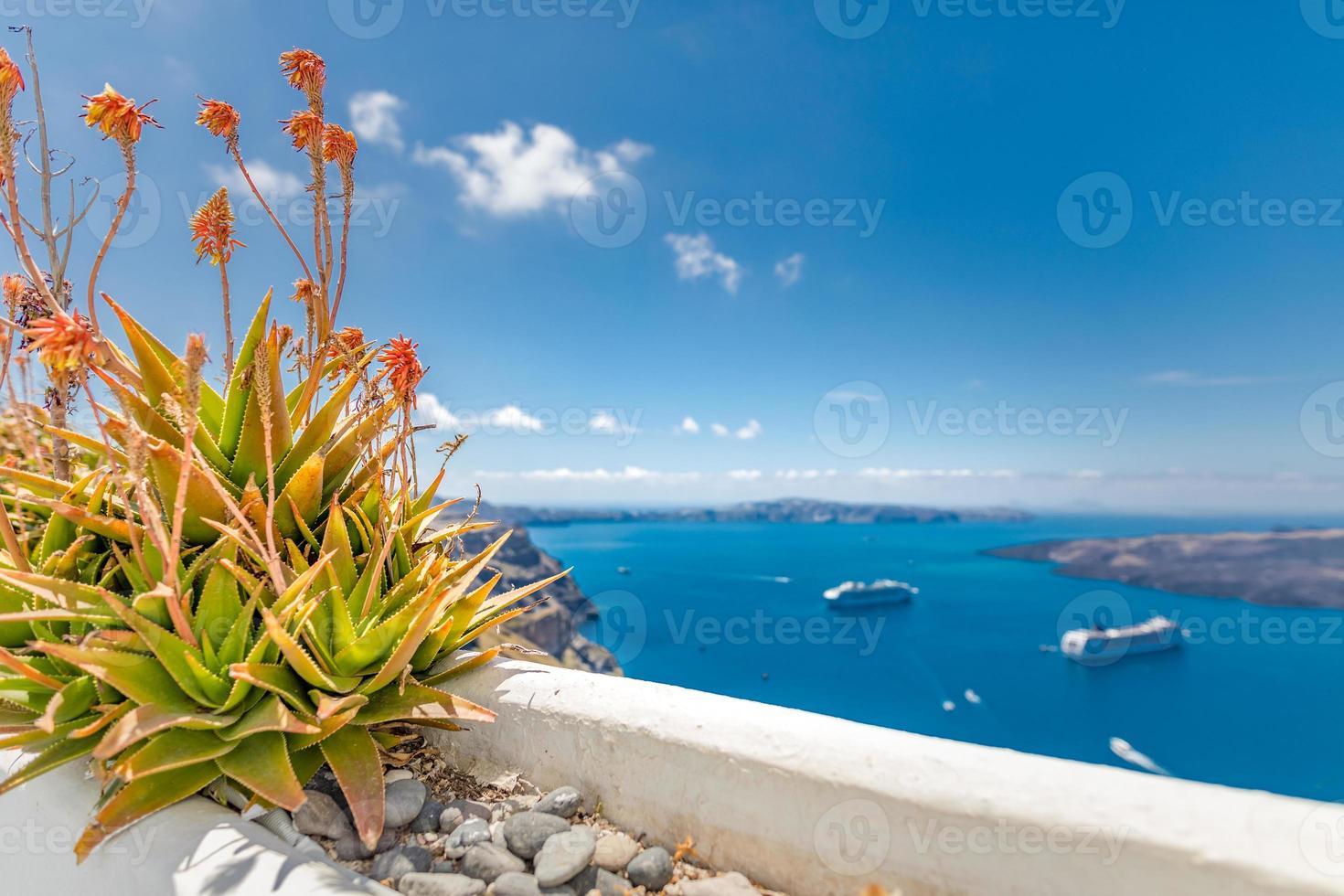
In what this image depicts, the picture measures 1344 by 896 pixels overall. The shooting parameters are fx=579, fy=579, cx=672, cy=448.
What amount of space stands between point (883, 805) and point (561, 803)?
0.84 metres

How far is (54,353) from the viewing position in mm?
1171

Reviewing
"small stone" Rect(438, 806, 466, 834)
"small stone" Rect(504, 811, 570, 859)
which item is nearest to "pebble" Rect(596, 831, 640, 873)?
"small stone" Rect(504, 811, 570, 859)

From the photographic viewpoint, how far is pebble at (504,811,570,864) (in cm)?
140

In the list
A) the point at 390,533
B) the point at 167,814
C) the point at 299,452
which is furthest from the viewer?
the point at 299,452

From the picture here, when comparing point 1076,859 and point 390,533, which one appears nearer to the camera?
point 1076,859

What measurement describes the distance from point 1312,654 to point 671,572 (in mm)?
63825

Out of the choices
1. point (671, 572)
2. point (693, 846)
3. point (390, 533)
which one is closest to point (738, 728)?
point (693, 846)

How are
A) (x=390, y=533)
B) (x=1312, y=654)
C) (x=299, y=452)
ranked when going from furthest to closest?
(x=1312, y=654) → (x=299, y=452) → (x=390, y=533)

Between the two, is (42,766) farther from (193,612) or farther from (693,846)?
(693,846)

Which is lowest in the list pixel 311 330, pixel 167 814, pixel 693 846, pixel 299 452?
pixel 693 846

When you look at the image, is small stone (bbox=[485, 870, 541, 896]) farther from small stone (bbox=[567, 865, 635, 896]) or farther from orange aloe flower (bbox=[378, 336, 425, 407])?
orange aloe flower (bbox=[378, 336, 425, 407])

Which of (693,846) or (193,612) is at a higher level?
(193,612)

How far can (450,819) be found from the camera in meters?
1.53

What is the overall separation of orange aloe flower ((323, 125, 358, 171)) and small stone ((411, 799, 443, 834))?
85.0 inches
